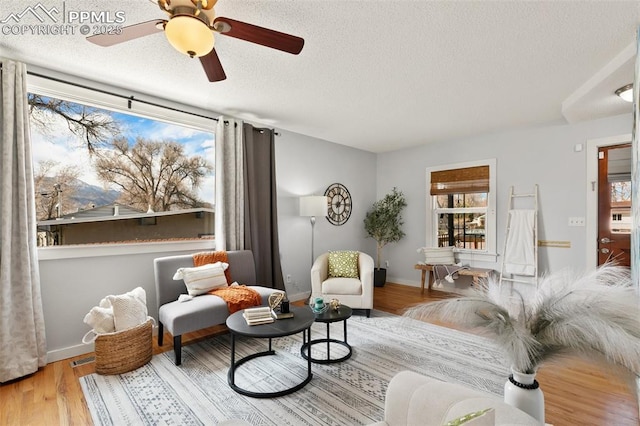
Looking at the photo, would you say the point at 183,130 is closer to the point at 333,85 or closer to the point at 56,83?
the point at 56,83

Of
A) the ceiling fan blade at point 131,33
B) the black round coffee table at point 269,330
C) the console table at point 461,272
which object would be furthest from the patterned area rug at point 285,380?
the ceiling fan blade at point 131,33

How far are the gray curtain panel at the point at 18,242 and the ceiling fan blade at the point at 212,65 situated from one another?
1.62 meters

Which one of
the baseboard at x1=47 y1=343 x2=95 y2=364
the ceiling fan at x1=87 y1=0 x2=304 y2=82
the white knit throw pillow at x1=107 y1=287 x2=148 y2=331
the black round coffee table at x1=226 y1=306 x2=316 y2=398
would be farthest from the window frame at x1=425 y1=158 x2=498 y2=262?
the baseboard at x1=47 y1=343 x2=95 y2=364

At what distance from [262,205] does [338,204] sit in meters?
1.67

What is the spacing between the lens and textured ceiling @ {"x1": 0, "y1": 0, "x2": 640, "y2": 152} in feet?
6.23

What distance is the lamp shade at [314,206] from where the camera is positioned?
4.30m

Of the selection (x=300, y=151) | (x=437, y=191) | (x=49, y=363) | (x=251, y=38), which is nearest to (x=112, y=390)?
(x=49, y=363)

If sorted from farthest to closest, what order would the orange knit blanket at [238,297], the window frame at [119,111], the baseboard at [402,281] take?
the baseboard at [402,281]
the orange knit blanket at [238,297]
the window frame at [119,111]

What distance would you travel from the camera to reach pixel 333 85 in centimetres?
293

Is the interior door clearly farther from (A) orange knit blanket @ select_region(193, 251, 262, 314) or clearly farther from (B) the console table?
(A) orange knit blanket @ select_region(193, 251, 262, 314)

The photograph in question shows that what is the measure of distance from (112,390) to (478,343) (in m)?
3.10

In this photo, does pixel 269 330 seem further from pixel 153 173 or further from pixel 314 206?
pixel 314 206

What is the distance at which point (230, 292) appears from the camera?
2.99 metres

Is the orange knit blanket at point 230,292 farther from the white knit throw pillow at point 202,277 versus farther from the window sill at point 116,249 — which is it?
the window sill at point 116,249
